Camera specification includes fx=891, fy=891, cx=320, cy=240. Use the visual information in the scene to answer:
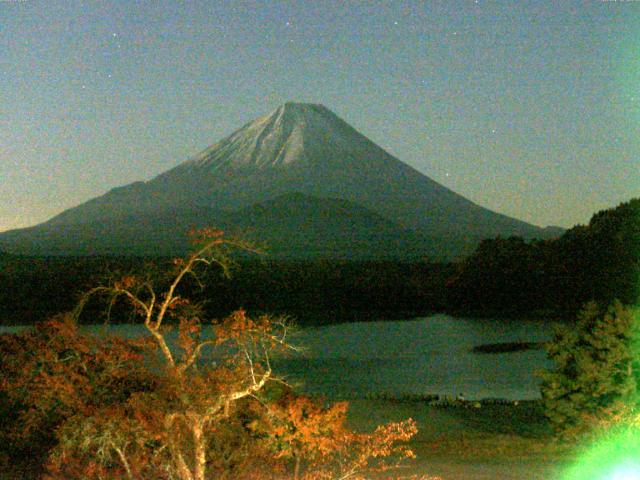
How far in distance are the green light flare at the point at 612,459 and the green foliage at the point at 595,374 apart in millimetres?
975

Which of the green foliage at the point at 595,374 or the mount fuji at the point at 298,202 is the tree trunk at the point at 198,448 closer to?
the green foliage at the point at 595,374

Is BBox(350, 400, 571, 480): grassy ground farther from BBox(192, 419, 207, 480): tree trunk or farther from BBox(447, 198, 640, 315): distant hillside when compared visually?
BBox(447, 198, 640, 315): distant hillside

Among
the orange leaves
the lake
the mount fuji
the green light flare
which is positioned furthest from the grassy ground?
the mount fuji

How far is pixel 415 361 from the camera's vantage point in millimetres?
25656

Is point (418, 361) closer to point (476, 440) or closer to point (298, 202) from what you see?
point (476, 440)

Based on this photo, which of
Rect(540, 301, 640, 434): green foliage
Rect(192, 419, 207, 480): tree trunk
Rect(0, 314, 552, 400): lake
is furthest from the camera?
Rect(0, 314, 552, 400): lake

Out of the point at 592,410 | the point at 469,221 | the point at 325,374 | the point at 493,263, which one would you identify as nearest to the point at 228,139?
the point at 469,221

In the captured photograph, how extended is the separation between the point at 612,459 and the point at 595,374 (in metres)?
2.04

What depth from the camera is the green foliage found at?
11.0 metres

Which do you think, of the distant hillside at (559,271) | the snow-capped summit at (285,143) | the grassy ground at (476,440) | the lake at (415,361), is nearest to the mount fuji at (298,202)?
the snow-capped summit at (285,143)

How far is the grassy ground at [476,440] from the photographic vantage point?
29.9 feet

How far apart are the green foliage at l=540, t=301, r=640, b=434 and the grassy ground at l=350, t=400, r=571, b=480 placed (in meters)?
0.48

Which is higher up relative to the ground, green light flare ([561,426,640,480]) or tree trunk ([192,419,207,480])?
tree trunk ([192,419,207,480])

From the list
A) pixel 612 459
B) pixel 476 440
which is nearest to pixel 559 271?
pixel 476 440
